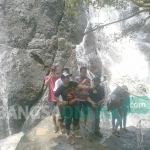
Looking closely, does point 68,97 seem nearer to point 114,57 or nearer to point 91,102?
point 91,102

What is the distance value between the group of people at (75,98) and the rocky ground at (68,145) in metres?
0.17

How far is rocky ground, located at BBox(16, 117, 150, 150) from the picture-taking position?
225 inches

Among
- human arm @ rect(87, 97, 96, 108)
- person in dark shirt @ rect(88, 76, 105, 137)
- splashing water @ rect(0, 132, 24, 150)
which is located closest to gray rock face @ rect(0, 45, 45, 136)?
splashing water @ rect(0, 132, 24, 150)

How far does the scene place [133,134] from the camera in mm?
7492

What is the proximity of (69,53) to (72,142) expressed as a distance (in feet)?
21.1

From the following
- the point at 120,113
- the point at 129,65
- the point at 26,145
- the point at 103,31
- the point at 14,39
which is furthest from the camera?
the point at 103,31

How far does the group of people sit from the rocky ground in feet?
0.56

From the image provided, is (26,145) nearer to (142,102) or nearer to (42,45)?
(142,102)

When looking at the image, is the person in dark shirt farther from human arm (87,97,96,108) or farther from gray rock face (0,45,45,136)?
gray rock face (0,45,45,136)

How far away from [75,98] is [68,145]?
1058 millimetres

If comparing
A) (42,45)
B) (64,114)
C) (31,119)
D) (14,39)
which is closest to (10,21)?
(14,39)

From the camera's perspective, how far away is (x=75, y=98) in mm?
5707

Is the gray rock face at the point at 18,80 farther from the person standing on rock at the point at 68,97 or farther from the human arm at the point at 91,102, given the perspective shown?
the person standing on rock at the point at 68,97

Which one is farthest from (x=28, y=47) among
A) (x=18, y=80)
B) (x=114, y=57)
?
(x=114, y=57)
